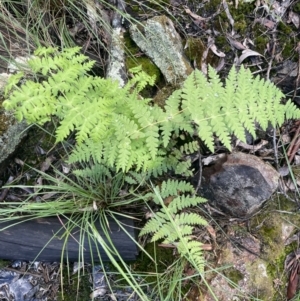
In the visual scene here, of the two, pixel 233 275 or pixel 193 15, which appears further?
pixel 193 15

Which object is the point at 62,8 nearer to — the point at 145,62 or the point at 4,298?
the point at 145,62

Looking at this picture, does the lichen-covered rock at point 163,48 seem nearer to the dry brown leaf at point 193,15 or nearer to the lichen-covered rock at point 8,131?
the dry brown leaf at point 193,15

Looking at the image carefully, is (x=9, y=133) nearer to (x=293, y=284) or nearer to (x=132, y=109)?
(x=132, y=109)

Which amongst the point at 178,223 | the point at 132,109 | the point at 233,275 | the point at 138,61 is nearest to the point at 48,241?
the point at 178,223

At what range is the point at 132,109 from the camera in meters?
2.31

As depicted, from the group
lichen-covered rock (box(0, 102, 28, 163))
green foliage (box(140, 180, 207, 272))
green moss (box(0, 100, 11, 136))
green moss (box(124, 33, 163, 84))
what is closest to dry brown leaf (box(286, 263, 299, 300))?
green foliage (box(140, 180, 207, 272))

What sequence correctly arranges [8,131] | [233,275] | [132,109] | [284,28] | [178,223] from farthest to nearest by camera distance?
[284,28]
[8,131]
[233,275]
[178,223]
[132,109]

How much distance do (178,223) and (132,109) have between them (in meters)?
0.87

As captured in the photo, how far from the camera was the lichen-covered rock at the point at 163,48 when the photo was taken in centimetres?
298

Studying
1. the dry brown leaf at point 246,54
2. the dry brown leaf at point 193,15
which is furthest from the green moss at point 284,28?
the dry brown leaf at point 193,15

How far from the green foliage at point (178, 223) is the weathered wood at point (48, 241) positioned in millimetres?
245

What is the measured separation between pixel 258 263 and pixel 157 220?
→ 2.80 ft

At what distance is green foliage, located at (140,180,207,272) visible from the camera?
8.29ft

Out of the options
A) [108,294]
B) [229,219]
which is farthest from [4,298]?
[229,219]
